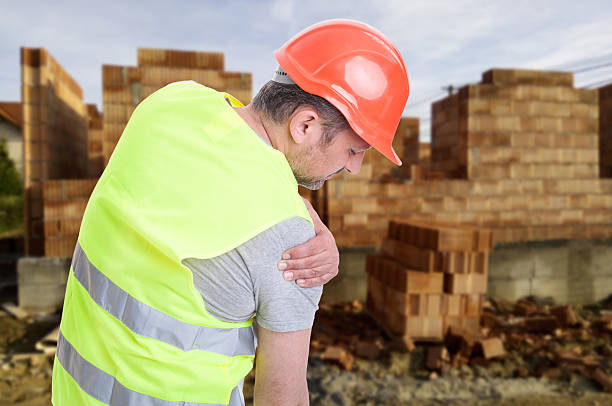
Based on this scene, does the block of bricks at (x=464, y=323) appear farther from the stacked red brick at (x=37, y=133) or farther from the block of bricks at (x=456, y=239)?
the stacked red brick at (x=37, y=133)

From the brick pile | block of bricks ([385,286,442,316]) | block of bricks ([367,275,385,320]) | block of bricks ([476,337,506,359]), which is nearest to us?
block of bricks ([476,337,506,359])

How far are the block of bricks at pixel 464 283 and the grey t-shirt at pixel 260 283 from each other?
14.4 feet

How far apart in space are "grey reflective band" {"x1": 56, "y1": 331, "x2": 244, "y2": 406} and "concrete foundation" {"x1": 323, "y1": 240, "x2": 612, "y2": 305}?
5.68 metres

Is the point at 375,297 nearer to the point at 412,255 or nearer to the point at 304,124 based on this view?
the point at 412,255

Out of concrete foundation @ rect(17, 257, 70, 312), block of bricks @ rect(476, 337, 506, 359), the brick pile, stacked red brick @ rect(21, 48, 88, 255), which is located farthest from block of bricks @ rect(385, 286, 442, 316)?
stacked red brick @ rect(21, 48, 88, 255)

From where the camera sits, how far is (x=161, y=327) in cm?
88

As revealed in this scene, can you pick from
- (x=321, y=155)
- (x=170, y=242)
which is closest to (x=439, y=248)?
(x=321, y=155)

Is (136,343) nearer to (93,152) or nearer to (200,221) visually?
(200,221)

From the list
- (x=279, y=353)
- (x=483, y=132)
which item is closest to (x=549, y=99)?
(x=483, y=132)

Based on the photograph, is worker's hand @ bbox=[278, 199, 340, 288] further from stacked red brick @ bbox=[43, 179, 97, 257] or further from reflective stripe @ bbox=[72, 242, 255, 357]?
stacked red brick @ bbox=[43, 179, 97, 257]

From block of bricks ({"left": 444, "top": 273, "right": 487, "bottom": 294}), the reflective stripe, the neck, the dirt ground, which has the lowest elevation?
the dirt ground

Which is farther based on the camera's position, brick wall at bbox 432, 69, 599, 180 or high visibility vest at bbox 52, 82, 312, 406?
brick wall at bbox 432, 69, 599, 180

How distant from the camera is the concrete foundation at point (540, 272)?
21.9ft

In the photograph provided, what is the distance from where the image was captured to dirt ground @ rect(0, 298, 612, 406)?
3990 millimetres
